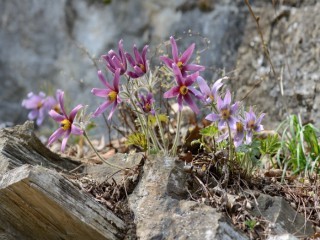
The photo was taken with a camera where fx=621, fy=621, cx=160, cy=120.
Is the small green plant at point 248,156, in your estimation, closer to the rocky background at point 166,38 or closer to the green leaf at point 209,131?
the green leaf at point 209,131

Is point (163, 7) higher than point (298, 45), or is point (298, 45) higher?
point (163, 7)

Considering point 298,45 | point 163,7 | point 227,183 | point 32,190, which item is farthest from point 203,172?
point 163,7

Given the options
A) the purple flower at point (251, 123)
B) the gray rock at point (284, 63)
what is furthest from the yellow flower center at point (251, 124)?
the gray rock at point (284, 63)

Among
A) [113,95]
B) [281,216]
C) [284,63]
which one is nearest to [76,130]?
[113,95]

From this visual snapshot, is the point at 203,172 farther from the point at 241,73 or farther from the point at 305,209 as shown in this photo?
the point at 241,73

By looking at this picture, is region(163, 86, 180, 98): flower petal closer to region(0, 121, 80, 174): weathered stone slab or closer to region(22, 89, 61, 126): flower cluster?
region(0, 121, 80, 174): weathered stone slab

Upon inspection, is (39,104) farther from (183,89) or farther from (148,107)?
(183,89)
